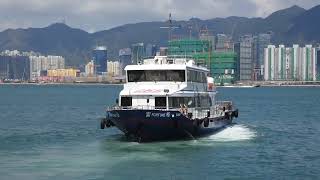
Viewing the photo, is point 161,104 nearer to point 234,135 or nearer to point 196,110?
point 196,110

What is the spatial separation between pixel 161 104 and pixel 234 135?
394 inches

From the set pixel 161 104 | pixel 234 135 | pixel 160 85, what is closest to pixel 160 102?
pixel 161 104

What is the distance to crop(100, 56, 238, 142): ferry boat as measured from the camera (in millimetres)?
40375

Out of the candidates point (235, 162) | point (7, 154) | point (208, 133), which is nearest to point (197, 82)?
point (208, 133)

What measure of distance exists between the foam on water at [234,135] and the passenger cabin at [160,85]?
3.08 metres

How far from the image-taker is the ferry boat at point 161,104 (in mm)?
40375

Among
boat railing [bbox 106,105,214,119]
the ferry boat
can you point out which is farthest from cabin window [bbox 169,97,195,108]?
boat railing [bbox 106,105,214,119]

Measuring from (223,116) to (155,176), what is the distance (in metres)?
21.7

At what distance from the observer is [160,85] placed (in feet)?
141

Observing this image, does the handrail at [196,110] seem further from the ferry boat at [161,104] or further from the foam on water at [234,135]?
the foam on water at [234,135]

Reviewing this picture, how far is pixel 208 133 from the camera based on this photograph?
4612 centimetres

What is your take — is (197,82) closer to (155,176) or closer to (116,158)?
(116,158)

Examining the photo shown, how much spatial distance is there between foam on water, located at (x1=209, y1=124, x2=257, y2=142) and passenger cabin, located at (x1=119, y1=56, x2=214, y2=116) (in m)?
3.08

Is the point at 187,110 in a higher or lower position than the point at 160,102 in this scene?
lower
